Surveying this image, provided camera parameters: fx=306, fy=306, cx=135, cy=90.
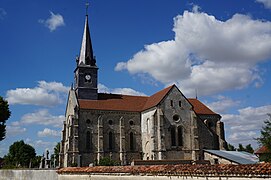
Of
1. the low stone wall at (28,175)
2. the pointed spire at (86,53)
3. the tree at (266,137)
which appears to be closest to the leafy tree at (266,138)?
the tree at (266,137)

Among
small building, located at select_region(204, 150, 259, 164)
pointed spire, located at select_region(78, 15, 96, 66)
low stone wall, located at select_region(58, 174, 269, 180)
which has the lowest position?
small building, located at select_region(204, 150, 259, 164)

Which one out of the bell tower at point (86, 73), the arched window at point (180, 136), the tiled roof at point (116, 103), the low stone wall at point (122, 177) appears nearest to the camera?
the low stone wall at point (122, 177)

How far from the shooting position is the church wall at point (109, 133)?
45503 mm

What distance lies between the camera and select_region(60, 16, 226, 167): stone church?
45.1 metres

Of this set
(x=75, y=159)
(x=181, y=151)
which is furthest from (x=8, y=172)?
(x=181, y=151)

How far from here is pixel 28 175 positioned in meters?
25.3

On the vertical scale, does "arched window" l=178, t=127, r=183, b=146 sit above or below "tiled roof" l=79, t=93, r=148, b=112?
below

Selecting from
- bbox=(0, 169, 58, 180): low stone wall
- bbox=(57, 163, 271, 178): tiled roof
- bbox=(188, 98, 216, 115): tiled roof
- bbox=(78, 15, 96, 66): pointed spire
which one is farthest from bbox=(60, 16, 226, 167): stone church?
bbox=(57, 163, 271, 178): tiled roof

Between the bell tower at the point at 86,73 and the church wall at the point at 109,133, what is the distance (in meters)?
4.23

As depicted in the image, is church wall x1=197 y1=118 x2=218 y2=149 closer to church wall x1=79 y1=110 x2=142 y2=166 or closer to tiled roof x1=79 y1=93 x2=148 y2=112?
church wall x1=79 y1=110 x2=142 y2=166

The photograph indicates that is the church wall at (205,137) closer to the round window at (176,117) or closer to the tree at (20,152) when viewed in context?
the round window at (176,117)

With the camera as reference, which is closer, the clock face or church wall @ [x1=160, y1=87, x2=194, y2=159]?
church wall @ [x1=160, y1=87, x2=194, y2=159]

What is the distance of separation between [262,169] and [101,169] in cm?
969

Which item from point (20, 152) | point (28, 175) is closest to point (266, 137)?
point (28, 175)
